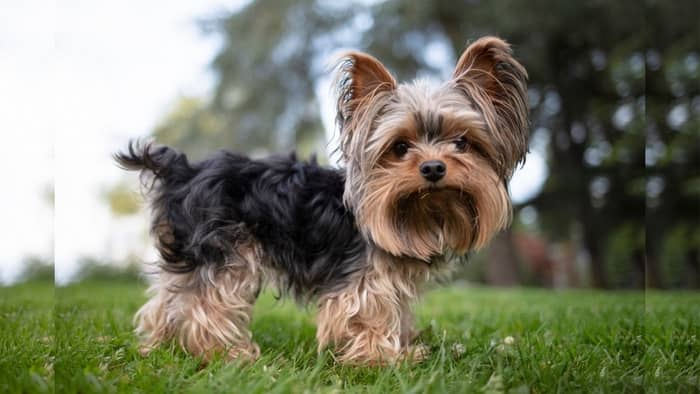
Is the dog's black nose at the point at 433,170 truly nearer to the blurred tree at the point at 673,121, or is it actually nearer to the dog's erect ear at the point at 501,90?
the dog's erect ear at the point at 501,90

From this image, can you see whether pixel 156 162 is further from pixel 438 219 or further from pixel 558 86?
pixel 558 86

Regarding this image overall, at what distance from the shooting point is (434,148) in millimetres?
3402

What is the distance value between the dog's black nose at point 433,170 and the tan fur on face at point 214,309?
4.18 ft

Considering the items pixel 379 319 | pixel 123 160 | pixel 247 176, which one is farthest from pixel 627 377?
pixel 123 160

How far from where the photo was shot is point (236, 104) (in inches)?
530

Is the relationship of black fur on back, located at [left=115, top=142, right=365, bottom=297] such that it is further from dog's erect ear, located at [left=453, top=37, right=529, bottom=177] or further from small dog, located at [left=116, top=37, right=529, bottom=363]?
dog's erect ear, located at [left=453, top=37, right=529, bottom=177]

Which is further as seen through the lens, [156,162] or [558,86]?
[558,86]

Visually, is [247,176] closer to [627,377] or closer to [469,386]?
[469,386]

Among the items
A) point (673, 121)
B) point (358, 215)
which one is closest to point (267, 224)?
point (358, 215)

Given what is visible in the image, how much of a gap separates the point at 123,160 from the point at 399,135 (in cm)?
196

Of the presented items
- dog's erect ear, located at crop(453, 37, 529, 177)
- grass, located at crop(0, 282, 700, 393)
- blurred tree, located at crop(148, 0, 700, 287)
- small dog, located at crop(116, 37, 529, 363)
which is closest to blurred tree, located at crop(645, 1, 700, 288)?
blurred tree, located at crop(148, 0, 700, 287)

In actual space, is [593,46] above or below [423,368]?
above

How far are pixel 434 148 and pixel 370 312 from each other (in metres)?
1.11

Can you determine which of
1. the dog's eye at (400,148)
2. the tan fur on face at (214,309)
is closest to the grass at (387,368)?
the tan fur on face at (214,309)
